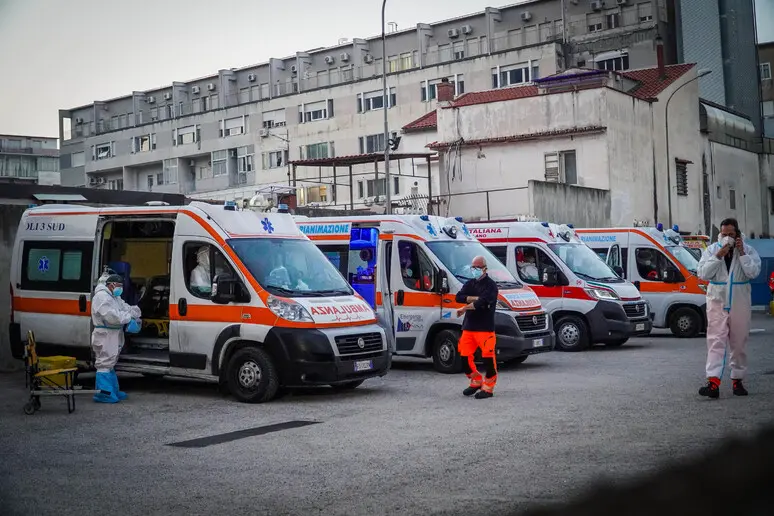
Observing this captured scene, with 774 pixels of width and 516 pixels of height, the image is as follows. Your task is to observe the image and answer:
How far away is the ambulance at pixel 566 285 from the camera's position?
2006cm

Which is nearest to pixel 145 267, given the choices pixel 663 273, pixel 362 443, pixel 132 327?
pixel 132 327

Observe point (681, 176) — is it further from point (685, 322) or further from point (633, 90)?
point (685, 322)

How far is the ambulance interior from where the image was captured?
14.9 meters

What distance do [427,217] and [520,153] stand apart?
884 inches

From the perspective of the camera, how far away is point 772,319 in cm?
2992

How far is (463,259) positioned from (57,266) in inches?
259

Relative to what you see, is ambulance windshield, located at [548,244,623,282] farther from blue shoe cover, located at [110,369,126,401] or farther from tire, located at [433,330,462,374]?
blue shoe cover, located at [110,369,126,401]

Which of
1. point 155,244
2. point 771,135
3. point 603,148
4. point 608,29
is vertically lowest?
point 155,244

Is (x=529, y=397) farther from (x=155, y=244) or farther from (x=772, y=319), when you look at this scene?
(x=772, y=319)

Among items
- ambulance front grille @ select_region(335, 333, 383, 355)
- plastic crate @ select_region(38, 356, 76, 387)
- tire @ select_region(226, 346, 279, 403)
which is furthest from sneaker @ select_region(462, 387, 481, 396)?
plastic crate @ select_region(38, 356, 76, 387)

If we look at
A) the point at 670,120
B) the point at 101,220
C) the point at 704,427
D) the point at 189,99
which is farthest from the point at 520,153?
the point at 189,99

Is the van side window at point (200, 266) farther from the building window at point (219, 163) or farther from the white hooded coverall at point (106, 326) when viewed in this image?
the building window at point (219, 163)

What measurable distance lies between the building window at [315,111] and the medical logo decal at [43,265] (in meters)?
52.1

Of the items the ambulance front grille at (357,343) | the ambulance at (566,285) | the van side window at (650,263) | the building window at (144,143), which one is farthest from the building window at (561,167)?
the building window at (144,143)
